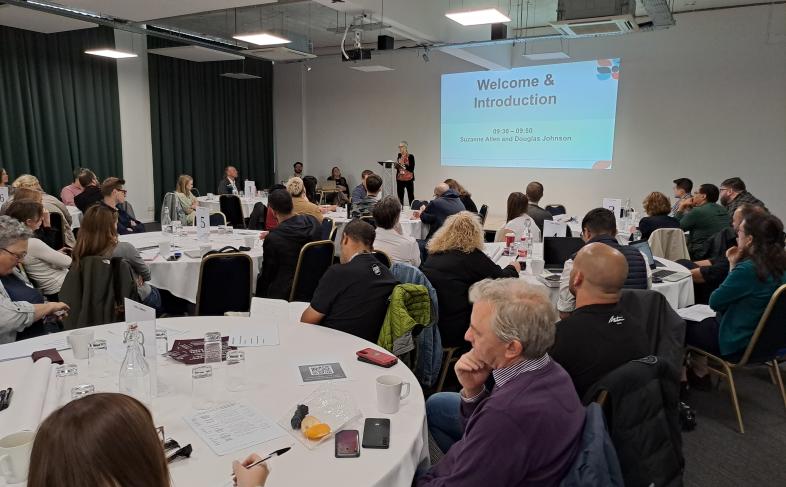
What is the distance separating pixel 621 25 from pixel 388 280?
4880 mm

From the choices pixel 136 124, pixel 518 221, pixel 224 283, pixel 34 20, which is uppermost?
pixel 34 20

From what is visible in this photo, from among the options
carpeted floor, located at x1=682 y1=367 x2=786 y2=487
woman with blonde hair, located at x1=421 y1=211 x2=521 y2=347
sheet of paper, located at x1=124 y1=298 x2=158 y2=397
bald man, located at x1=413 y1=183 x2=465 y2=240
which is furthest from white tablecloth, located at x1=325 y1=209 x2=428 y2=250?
sheet of paper, located at x1=124 y1=298 x2=158 y2=397

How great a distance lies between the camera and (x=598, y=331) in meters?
2.10

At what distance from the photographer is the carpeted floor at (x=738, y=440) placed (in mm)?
2939

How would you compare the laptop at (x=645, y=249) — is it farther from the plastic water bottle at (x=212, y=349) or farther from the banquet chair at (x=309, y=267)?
the plastic water bottle at (x=212, y=349)

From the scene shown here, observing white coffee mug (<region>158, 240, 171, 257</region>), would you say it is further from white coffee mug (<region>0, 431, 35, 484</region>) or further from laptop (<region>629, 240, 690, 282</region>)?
laptop (<region>629, 240, 690, 282</region>)

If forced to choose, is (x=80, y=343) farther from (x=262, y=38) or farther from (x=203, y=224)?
(x=262, y=38)

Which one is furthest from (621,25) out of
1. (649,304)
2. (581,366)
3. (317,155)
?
(317,155)

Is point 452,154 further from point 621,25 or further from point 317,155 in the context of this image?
point 621,25

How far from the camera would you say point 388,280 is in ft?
9.25

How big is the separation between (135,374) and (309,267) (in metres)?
2.47

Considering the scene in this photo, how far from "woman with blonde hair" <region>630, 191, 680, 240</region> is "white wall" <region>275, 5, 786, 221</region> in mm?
4637

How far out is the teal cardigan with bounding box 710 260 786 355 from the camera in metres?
3.25

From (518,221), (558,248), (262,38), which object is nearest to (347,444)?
(558,248)
